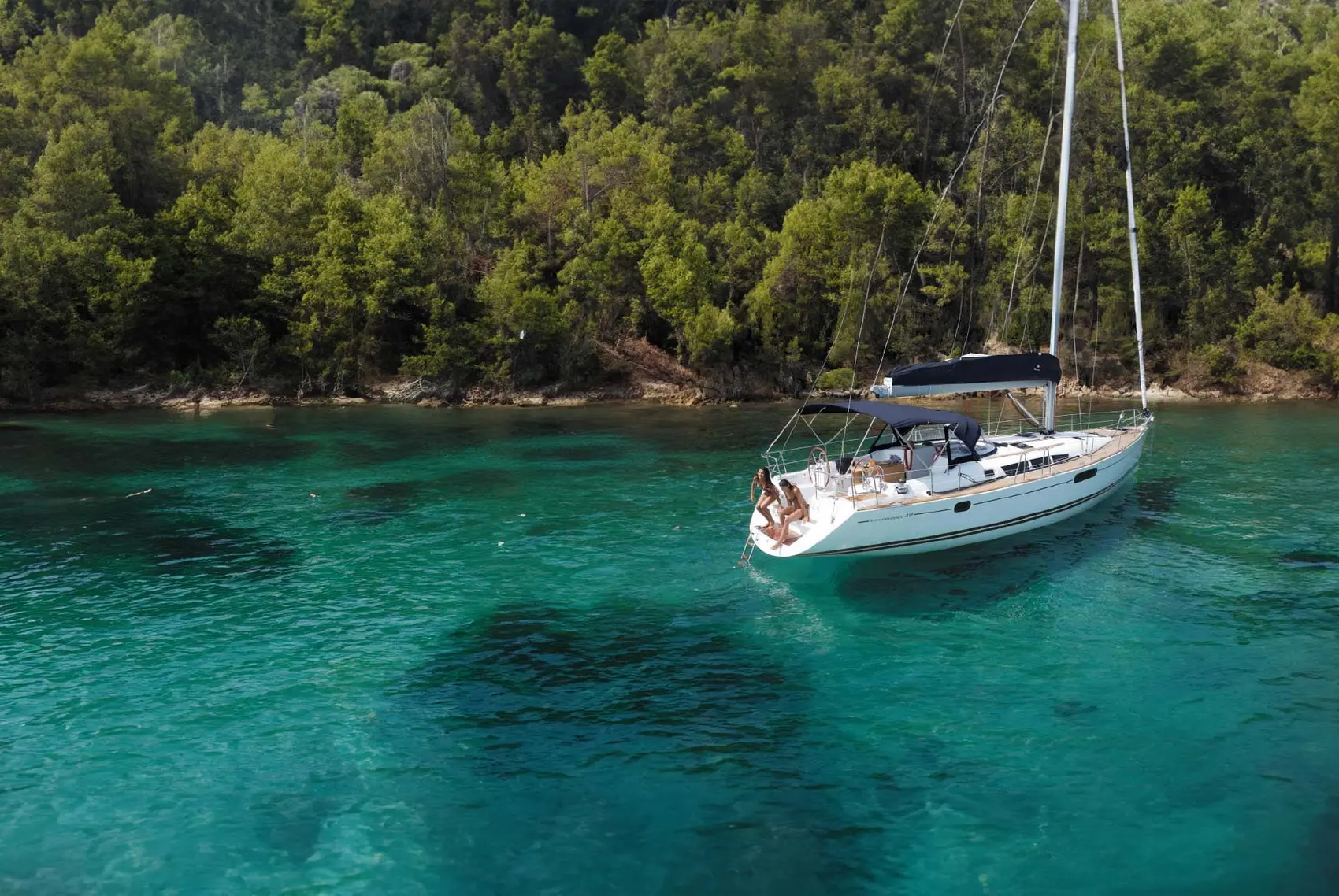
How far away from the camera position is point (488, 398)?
68000 millimetres

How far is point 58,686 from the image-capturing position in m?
19.7

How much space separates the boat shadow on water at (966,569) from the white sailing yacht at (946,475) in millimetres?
629

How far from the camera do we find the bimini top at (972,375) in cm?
2842

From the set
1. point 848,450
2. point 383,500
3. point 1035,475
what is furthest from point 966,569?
point 383,500

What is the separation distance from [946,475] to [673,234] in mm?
47349

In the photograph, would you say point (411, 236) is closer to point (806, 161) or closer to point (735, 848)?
point (806, 161)

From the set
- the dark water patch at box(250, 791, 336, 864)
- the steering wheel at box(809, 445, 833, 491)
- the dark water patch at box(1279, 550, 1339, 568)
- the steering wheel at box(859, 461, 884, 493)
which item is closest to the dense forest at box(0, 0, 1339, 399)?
the dark water patch at box(1279, 550, 1339, 568)

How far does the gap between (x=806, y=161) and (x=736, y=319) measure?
18857mm

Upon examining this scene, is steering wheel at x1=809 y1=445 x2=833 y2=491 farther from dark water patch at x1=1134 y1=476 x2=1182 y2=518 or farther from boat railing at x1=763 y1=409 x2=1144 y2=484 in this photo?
dark water patch at x1=1134 y1=476 x2=1182 y2=518

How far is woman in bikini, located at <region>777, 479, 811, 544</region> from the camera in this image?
2525 cm

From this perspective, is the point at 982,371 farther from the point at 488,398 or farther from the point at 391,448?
the point at 488,398

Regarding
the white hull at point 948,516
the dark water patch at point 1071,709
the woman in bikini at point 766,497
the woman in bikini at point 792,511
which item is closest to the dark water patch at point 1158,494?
the white hull at point 948,516

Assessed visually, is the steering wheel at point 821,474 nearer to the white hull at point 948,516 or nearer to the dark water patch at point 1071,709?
the white hull at point 948,516

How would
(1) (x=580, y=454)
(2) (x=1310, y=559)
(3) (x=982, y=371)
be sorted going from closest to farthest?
(2) (x=1310, y=559)
(3) (x=982, y=371)
(1) (x=580, y=454)
